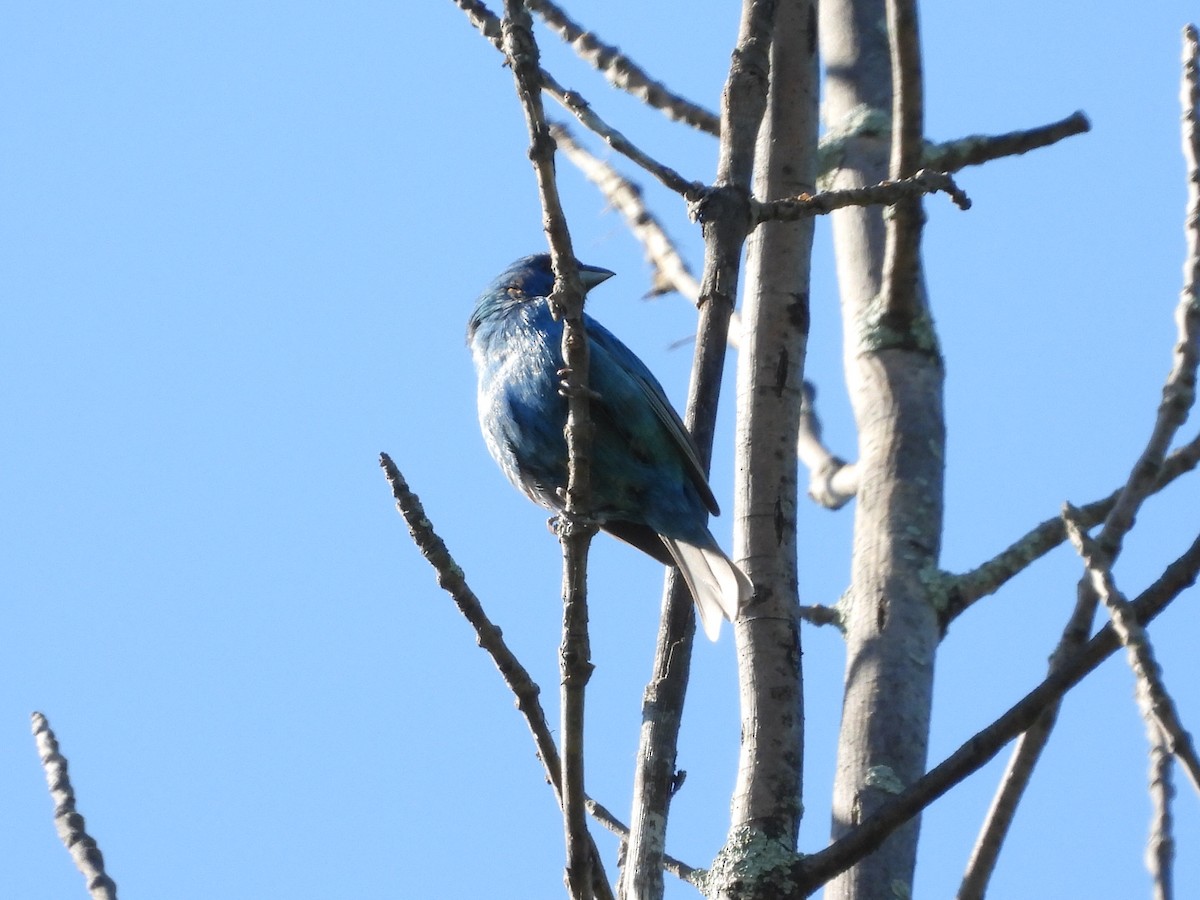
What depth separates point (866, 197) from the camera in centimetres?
367

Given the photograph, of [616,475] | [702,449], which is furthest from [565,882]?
[616,475]

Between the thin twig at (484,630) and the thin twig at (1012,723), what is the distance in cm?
48

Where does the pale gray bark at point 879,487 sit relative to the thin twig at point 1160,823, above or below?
above

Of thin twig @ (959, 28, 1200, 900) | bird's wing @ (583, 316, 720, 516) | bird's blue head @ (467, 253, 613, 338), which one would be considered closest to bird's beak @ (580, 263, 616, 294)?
bird's blue head @ (467, 253, 613, 338)

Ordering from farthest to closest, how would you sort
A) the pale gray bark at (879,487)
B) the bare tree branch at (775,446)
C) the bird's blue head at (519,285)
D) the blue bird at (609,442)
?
1. the bird's blue head at (519,285)
2. the blue bird at (609,442)
3. the pale gray bark at (879,487)
4. the bare tree branch at (775,446)

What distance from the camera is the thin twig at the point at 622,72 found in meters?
4.95

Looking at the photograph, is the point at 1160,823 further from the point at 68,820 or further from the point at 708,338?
the point at 68,820

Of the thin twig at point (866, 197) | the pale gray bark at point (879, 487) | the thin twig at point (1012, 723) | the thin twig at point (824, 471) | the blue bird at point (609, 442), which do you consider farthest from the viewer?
the thin twig at point (824, 471)

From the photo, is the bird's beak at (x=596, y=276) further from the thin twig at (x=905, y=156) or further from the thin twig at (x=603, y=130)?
the thin twig at (x=603, y=130)

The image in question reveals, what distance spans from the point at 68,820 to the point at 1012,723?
165cm

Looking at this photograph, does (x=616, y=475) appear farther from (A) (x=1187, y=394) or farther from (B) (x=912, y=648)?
(A) (x=1187, y=394)

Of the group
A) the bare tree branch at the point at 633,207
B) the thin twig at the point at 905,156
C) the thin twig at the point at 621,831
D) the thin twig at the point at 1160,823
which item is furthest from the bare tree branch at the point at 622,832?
the bare tree branch at the point at 633,207

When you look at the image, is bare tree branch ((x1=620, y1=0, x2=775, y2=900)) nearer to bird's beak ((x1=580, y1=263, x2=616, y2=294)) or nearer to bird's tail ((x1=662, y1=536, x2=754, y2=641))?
bird's tail ((x1=662, y1=536, x2=754, y2=641))

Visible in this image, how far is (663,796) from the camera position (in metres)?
3.27
